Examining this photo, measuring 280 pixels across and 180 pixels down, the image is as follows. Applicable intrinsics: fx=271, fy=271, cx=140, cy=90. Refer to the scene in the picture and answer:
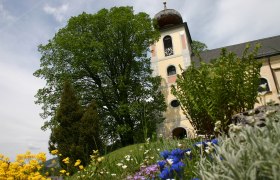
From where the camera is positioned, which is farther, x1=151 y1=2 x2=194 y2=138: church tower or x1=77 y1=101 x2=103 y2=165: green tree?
x1=151 y1=2 x2=194 y2=138: church tower

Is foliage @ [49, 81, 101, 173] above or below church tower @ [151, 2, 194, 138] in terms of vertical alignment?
below

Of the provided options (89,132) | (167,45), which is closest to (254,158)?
(89,132)

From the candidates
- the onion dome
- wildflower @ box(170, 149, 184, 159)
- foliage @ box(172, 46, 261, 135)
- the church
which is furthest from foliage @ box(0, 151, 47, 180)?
the onion dome

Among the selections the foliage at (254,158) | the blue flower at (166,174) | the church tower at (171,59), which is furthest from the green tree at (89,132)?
the church tower at (171,59)

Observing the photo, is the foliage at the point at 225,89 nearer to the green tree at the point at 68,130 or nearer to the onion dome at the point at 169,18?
the green tree at the point at 68,130

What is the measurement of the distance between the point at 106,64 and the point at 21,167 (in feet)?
60.1

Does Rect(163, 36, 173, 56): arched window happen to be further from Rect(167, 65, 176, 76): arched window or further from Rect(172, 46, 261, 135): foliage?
Rect(172, 46, 261, 135): foliage

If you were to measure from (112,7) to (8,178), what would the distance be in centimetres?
2114

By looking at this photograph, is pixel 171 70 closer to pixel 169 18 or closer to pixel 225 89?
pixel 169 18

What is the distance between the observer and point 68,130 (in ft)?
45.6

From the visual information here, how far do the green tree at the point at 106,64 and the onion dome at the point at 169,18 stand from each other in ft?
20.5

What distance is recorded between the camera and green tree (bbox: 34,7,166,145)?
72.4 ft

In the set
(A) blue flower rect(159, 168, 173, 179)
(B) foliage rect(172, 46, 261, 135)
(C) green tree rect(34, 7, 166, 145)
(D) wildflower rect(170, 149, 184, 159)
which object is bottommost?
(A) blue flower rect(159, 168, 173, 179)

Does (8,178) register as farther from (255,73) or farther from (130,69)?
(130,69)
